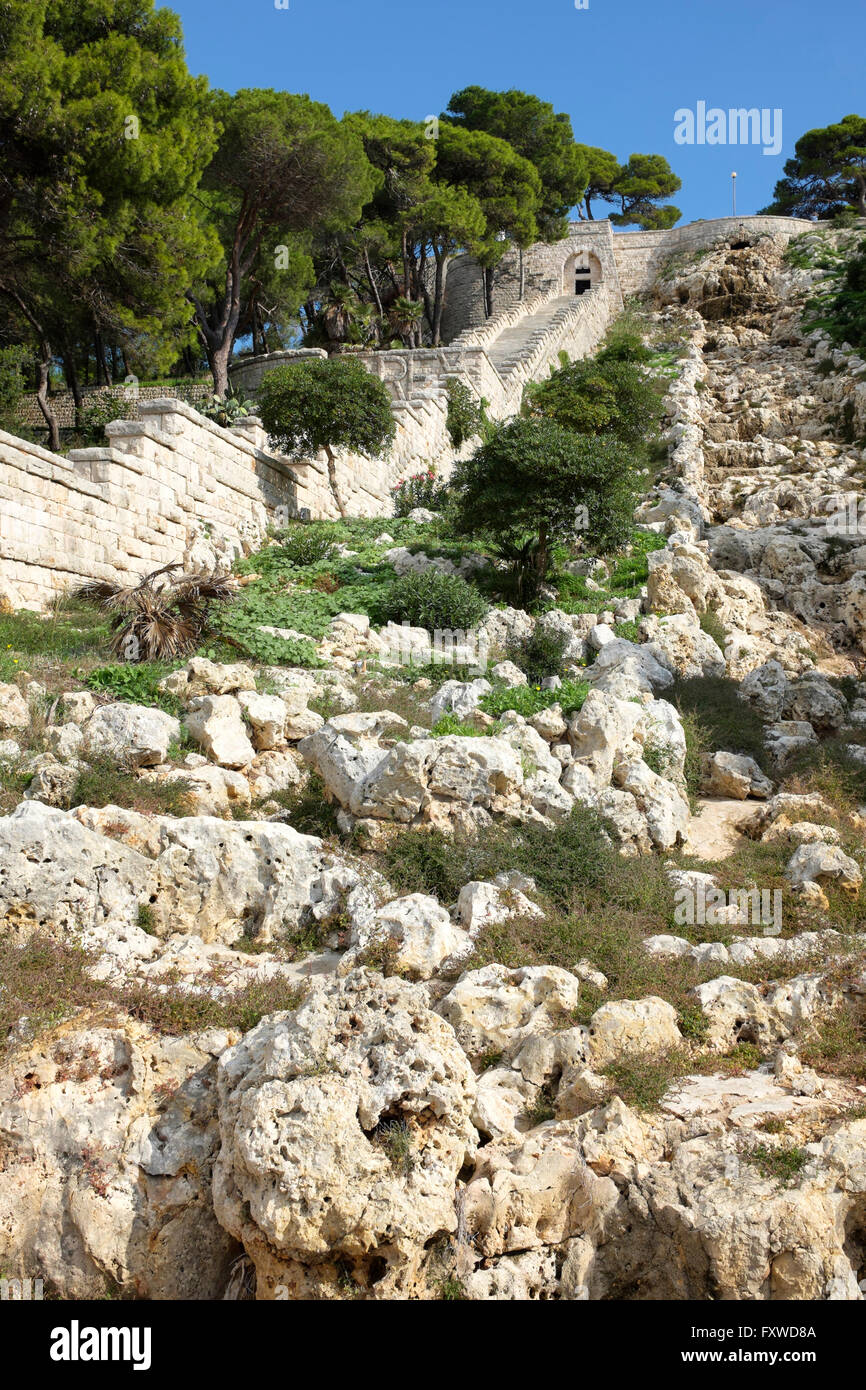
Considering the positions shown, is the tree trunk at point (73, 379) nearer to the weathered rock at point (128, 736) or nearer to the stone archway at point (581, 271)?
the weathered rock at point (128, 736)

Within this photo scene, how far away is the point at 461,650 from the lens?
407 inches

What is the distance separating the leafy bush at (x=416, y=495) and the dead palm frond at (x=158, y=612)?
697cm

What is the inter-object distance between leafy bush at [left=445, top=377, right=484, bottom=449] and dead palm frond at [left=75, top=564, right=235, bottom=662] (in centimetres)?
1224

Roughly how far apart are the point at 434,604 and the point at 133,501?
12.3 feet

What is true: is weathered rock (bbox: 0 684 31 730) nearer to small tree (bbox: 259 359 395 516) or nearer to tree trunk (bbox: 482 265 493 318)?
small tree (bbox: 259 359 395 516)

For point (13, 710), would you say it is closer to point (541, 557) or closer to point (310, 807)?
point (310, 807)

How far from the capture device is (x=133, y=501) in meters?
11.2

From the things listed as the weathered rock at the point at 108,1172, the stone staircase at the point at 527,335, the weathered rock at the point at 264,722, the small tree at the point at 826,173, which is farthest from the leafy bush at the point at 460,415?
the small tree at the point at 826,173

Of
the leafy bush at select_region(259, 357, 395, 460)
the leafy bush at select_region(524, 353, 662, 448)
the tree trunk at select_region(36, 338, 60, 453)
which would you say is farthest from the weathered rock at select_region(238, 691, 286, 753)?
the leafy bush at select_region(524, 353, 662, 448)

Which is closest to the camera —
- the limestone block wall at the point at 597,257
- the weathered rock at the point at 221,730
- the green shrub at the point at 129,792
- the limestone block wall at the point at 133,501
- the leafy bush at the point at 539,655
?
the green shrub at the point at 129,792

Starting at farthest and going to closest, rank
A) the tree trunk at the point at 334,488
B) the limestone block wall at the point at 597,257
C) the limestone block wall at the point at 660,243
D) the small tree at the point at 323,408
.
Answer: the limestone block wall at the point at 660,243 → the limestone block wall at the point at 597,257 → the tree trunk at the point at 334,488 → the small tree at the point at 323,408

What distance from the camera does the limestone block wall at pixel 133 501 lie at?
380 inches

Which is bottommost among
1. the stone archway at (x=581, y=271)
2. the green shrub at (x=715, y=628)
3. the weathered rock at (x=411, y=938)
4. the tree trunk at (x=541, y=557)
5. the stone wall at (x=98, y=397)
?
the weathered rock at (x=411, y=938)

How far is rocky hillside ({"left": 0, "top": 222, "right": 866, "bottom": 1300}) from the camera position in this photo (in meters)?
3.62
